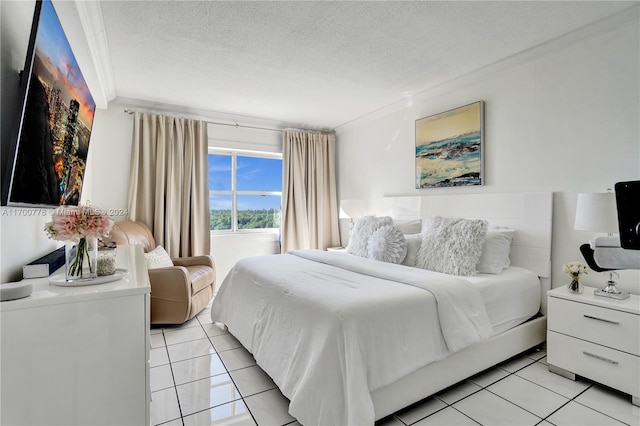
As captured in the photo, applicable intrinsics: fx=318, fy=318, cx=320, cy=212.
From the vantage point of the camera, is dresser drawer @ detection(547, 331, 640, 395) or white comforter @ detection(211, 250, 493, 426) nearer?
white comforter @ detection(211, 250, 493, 426)

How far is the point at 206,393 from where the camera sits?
203 centimetres

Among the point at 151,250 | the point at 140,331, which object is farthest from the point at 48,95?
the point at 151,250

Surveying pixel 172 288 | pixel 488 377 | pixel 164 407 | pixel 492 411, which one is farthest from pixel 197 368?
pixel 488 377

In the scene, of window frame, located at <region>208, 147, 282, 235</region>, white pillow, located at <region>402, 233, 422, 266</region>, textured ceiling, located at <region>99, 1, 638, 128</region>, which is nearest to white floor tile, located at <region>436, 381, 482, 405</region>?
white pillow, located at <region>402, 233, 422, 266</region>

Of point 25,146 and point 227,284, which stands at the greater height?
point 25,146

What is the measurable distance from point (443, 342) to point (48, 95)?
230 cm

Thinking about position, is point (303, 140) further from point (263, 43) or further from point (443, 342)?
point (443, 342)

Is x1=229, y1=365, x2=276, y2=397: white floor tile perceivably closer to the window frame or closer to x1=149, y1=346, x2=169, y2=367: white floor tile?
x1=149, y1=346, x2=169, y2=367: white floor tile

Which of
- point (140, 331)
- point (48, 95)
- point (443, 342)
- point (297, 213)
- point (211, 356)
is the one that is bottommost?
point (211, 356)

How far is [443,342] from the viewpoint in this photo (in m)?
1.86

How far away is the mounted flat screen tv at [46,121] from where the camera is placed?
1133 mm

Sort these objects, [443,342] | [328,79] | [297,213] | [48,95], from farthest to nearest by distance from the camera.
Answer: [297,213]
[328,79]
[443,342]
[48,95]

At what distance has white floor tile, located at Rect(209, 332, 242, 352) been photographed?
2668 mm

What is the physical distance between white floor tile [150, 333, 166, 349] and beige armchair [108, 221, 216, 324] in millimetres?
128
